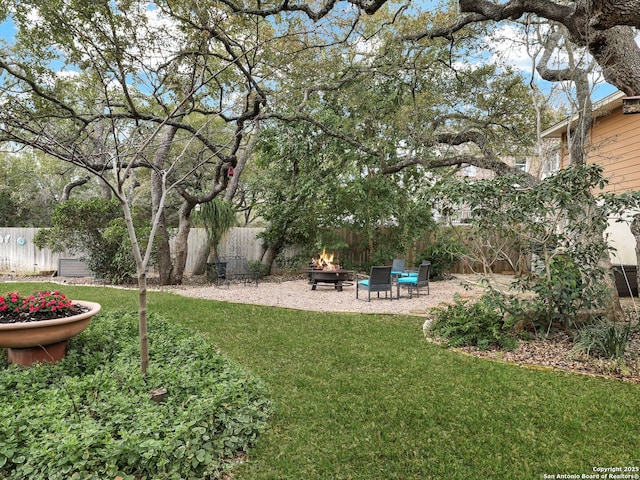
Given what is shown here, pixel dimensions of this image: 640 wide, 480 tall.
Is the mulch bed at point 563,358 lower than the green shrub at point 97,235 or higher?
lower

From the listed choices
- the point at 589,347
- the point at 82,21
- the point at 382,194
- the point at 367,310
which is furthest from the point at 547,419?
the point at 382,194

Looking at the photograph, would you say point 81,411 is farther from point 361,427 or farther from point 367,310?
point 367,310

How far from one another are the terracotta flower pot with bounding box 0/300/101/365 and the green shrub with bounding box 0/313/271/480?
0.56 ft

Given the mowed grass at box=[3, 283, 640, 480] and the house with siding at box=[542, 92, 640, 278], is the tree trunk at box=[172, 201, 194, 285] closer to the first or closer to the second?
the mowed grass at box=[3, 283, 640, 480]

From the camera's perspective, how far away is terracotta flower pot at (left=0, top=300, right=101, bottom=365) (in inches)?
149

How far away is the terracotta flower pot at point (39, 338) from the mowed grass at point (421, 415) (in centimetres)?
168

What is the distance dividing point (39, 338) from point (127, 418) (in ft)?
6.37

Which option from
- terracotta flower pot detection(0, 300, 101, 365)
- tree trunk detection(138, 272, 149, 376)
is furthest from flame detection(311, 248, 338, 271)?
tree trunk detection(138, 272, 149, 376)

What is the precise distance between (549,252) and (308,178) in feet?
25.7

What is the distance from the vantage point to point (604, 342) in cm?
435

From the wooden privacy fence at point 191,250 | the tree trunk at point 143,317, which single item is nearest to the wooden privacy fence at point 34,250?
the wooden privacy fence at point 191,250

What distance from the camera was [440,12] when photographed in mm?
8711

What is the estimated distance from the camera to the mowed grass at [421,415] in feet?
8.11

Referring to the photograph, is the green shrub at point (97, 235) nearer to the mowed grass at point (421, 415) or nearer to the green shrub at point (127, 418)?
the mowed grass at point (421, 415)
